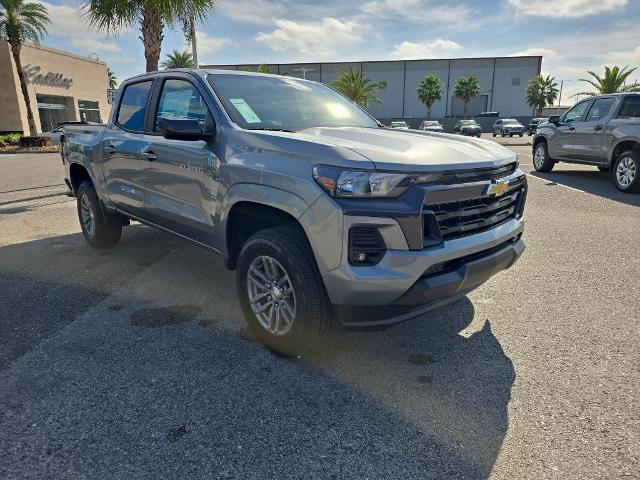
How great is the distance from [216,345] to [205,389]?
549mm

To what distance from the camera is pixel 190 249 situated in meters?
5.56

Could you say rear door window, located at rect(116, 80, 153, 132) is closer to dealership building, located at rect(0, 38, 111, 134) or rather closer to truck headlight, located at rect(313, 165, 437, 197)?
truck headlight, located at rect(313, 165, 437, 197)

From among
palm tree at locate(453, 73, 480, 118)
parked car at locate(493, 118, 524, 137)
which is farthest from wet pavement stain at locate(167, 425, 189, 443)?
palm tree at locate(453, 73, 480, 118)

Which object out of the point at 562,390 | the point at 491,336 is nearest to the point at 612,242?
the point at 491,336

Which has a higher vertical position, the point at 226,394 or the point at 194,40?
the point at 194,40

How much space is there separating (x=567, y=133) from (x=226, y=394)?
35.6 ft

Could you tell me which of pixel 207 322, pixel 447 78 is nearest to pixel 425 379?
pixel 207 322

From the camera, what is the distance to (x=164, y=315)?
3705 millimetres

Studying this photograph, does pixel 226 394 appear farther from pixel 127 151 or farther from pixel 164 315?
pixel 127 151

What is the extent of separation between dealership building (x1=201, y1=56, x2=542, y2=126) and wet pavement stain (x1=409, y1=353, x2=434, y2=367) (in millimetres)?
69260

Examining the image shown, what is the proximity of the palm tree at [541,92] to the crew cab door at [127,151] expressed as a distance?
68.4 metres

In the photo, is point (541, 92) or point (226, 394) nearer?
point (226, 394)

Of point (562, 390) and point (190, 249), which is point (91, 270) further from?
point (562, 390)

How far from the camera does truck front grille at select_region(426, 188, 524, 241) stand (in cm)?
260
